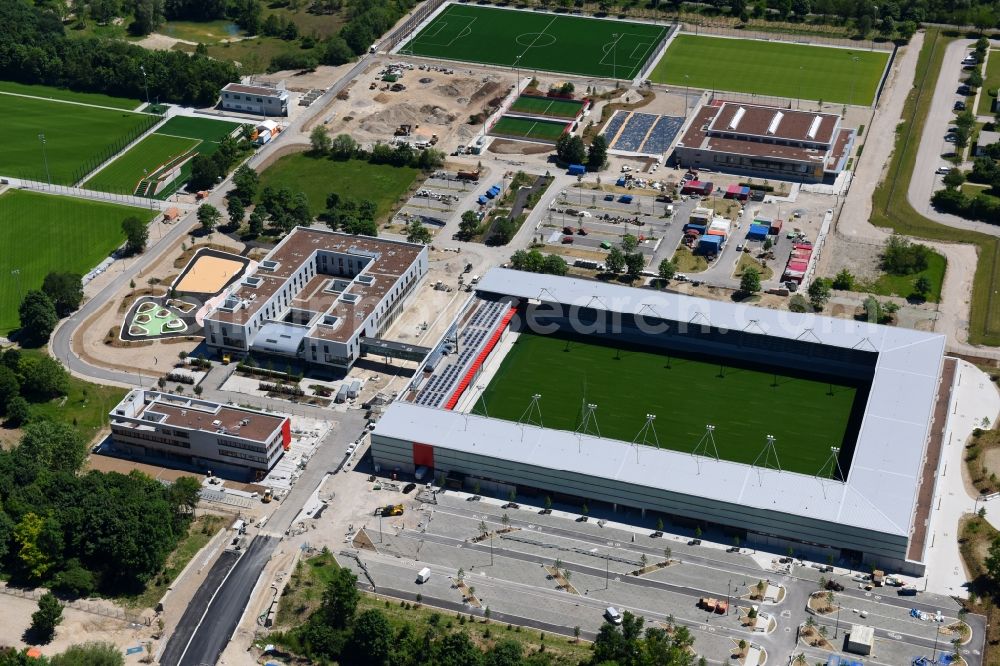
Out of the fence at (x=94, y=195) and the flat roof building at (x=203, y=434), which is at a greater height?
the fence at (x=94, y=195)

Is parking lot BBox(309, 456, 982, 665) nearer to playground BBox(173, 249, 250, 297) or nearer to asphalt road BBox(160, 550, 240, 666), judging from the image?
asphalt road BBox(160, 550, 240, 666)

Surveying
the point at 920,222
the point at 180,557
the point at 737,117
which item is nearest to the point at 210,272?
the point at 180,557

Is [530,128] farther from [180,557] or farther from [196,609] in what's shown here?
[196,609]

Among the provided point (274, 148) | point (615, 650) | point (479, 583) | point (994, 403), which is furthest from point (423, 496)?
point (274, 148)

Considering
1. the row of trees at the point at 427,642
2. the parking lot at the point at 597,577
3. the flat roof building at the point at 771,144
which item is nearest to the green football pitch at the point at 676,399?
the parking lot at the point at 597,577

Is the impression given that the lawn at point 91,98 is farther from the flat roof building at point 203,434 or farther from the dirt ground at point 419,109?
the flat roof building at point 203,434
